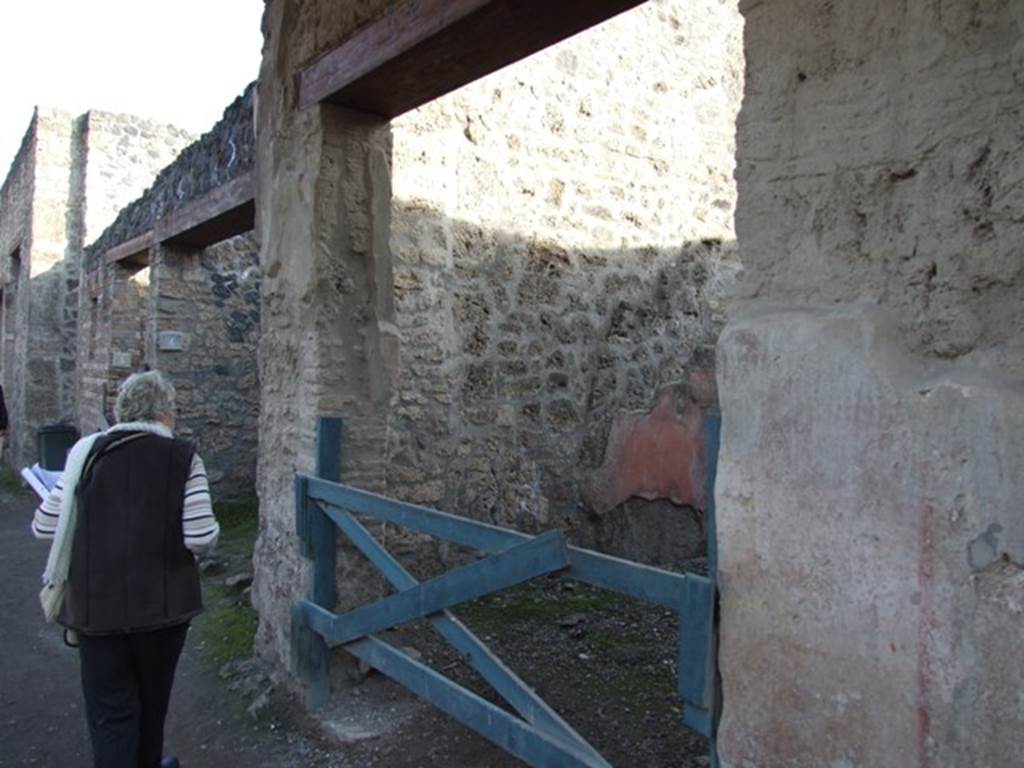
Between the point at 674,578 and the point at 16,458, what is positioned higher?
the point at 674,578

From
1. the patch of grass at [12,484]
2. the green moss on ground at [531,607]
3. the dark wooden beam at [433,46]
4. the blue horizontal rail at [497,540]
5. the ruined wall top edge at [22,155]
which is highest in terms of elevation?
the ruined wall top edge at [22,155]

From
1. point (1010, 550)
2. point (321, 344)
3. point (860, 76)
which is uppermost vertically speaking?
point (860, 76)

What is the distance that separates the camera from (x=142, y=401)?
2.67 m

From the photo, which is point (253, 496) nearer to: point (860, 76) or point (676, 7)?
point (676, 7)

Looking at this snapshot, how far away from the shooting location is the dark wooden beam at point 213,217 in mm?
6062

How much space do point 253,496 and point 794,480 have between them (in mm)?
7173

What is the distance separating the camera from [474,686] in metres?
3.67

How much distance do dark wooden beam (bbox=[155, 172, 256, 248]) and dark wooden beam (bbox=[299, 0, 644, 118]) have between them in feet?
7.69

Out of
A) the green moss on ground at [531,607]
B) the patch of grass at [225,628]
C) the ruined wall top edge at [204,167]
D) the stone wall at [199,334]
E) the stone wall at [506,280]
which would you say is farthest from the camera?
the stone wall at [199,334]

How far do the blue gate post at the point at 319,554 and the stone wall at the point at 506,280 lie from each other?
4.3 inches

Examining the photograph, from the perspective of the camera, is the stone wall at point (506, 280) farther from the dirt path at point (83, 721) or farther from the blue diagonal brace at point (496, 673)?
the blue diagonal brace at point (496, 673)

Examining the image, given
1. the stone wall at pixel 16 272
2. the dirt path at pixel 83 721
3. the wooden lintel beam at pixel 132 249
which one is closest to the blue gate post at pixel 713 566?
the dirt path at pixel 83 721

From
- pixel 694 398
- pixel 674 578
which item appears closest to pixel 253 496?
pixel 694 398

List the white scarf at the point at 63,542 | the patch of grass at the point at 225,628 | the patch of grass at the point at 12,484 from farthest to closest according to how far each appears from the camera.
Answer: the patch of grass at the point at 12,484 < the patch of grass at the point at 225,628 < the white scarf at the point at 63,542
